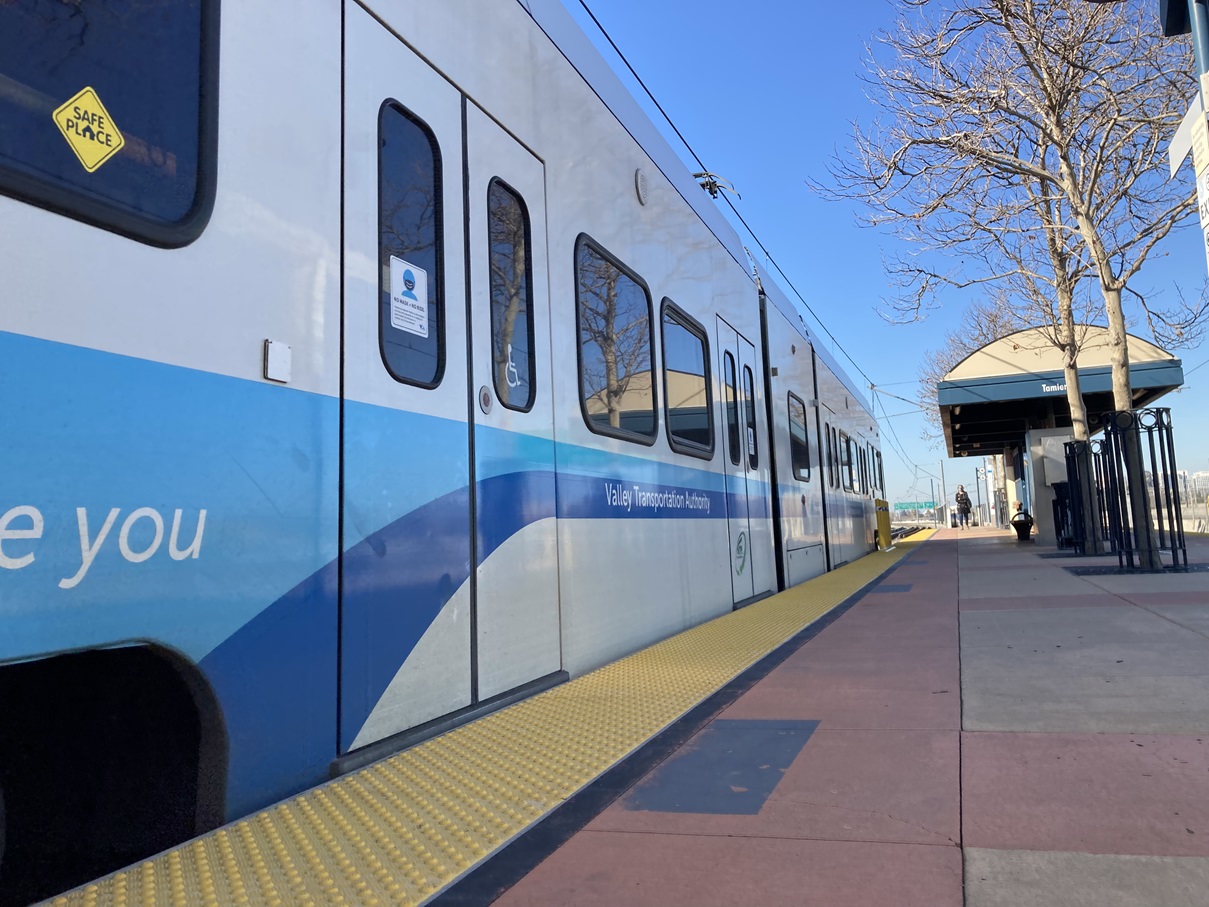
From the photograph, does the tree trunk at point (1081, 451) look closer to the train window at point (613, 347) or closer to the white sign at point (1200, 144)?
the train window at point (613, 347)

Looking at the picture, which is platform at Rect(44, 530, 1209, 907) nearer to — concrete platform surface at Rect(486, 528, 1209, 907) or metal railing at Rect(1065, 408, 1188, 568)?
concrete platform surface at Rect(486, 528, 1209, 907)

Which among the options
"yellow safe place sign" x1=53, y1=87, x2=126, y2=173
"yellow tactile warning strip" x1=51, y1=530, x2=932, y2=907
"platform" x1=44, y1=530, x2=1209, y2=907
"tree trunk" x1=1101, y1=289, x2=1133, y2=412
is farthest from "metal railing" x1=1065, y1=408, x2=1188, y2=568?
"yellow safe place sign" x1=53, y1=87, x2=126, y2=173

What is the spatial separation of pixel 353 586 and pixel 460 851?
82 centimetres

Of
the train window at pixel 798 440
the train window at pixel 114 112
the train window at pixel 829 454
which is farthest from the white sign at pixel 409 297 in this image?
the train window at pixel 829 454

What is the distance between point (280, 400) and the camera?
2.32 m

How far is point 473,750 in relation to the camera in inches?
111

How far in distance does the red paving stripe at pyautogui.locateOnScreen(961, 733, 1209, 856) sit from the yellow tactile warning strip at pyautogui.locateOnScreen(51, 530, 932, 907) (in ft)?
3.82

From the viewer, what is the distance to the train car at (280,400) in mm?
1765

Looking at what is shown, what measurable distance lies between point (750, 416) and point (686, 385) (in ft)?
6.62

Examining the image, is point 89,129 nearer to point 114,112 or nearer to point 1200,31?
point 114,112

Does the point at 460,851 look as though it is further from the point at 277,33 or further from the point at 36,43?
the point at 277,33

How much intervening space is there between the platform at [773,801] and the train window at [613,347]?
1297mm

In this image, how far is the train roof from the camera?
416cm

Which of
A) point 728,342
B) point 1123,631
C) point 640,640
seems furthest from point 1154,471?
point 640,640
